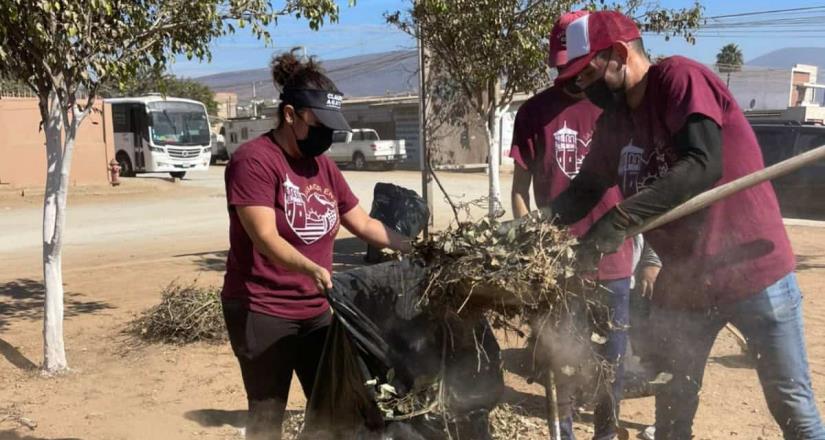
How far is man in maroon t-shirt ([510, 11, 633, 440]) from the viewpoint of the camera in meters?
3.11

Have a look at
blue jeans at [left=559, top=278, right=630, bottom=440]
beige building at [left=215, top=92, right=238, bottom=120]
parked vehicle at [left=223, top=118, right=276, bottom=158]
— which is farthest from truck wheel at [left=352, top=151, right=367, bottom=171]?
blue jeans at [left=559, top=278, right=630, bottom=440]

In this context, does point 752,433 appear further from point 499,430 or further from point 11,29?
point 11,29

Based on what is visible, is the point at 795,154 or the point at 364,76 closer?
Result: the point at 795,154

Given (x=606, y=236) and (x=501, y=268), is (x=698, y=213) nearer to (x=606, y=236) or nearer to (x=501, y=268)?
(x=606, y=236)

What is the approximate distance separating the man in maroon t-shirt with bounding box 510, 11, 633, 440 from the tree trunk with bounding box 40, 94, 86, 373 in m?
2.74

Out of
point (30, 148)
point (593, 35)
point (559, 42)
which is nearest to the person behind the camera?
point (593, 35)

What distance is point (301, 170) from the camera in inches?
110

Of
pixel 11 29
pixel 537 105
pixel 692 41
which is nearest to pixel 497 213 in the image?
pixel 537 105

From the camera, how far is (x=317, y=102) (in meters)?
2.67

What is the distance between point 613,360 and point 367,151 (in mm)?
27509

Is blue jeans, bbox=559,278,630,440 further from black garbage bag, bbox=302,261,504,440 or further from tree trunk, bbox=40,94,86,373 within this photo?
tree trunk, bbox=40,94,86,373

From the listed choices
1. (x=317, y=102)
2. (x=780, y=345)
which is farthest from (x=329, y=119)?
(x=780, y=345)

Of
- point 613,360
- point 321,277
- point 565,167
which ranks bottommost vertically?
point 613,360

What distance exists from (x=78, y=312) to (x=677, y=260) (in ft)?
17.4
